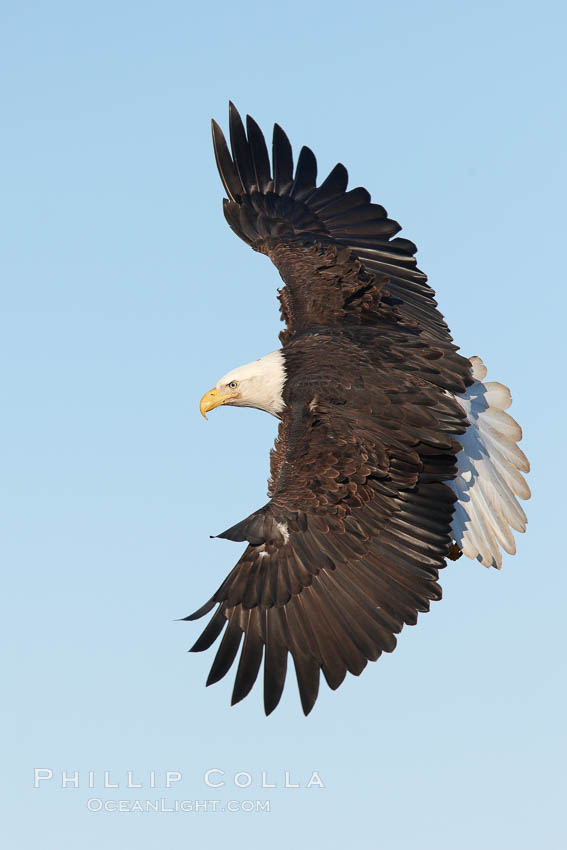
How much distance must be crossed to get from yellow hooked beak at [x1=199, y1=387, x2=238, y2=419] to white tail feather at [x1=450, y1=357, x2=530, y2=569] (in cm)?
180

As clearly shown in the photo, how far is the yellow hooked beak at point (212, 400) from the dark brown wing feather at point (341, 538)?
4.63 feet

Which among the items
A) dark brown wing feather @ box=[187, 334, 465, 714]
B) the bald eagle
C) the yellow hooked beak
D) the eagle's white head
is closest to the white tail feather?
the bald eagle

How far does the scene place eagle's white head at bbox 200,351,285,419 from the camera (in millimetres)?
9031

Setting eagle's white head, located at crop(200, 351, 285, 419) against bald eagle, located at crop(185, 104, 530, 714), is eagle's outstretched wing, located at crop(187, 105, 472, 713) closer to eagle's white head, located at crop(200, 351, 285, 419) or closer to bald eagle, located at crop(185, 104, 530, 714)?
bald eagle, located at crop(185, 104, 530, 714)

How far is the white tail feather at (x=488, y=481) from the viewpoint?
939 centimetres

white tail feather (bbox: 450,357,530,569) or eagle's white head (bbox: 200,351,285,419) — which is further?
white tail feather (bbox: 450,357,530,569)

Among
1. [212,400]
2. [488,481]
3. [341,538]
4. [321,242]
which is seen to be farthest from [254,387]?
[488,481]

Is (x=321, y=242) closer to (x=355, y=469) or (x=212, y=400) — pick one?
(x=212, y=400)

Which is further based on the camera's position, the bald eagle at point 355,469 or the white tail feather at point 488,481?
the white tail feather at point 488,481

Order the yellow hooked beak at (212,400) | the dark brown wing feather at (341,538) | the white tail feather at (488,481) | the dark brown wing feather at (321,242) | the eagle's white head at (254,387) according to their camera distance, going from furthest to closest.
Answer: the yellow hooked beak at (212,400) < the white tail feather at (488,481) < the dark brown wing feather at (321,242) < the eagle's white head at (254,387) < the dark brown wing feather at (341,538)

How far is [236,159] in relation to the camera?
10781 millimetres

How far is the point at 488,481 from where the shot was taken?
9.45m

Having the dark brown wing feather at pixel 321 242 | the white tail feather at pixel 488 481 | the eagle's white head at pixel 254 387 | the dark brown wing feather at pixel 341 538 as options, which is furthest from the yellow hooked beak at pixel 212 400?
the white tail feather at pixel 488 481

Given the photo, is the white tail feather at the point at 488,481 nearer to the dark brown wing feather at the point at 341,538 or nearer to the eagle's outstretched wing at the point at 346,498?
the eagle's outstretched wing at the point at 346,498
